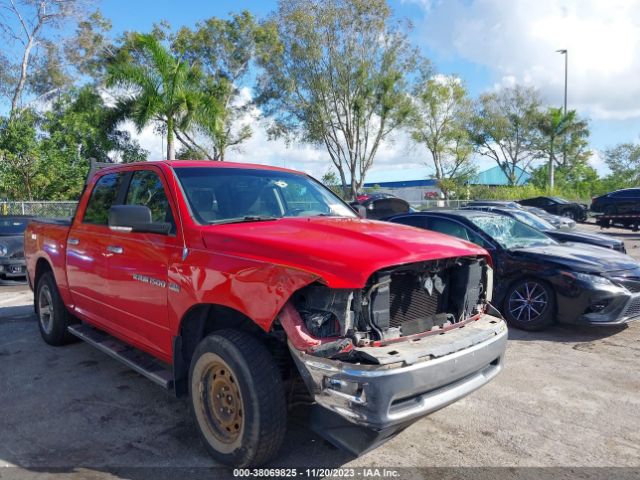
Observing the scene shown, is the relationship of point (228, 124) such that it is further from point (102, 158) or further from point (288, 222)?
point (288, 222)

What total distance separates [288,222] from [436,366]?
1467 millimetres

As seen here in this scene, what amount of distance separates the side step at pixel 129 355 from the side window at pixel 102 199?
108 cm

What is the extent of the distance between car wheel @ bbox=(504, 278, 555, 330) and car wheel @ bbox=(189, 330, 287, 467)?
14.7 feet

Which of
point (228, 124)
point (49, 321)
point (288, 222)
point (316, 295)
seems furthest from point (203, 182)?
point (228, 124)

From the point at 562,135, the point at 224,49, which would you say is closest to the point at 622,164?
the point at 562,135

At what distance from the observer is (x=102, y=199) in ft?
16.2

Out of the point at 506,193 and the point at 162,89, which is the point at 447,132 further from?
the point at 162,89

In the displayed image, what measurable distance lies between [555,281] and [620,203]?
16585 millimetres

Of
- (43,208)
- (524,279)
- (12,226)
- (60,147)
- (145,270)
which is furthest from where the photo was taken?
(60,147)

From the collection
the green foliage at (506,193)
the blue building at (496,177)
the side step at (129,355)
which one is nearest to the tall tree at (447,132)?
the green foliage at (506,193)

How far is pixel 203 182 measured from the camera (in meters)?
4.02

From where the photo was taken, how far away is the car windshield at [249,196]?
3.84 meters

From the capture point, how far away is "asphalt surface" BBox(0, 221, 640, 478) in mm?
3369

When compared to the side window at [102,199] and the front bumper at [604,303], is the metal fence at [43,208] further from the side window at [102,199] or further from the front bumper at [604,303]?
the front bumper at [604,303]
